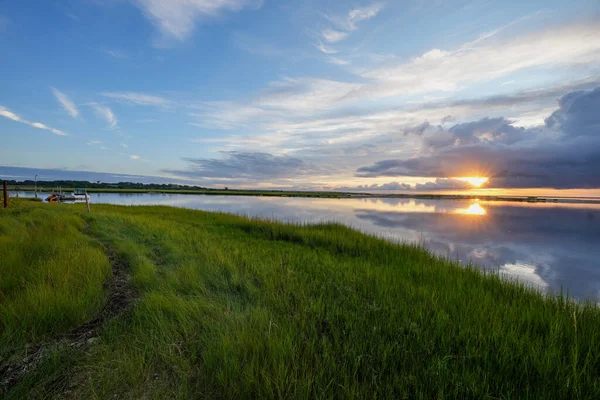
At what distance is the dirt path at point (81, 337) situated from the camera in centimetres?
245

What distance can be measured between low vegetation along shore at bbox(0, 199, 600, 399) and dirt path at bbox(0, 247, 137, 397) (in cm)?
2

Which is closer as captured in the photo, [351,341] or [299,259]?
[351,341]

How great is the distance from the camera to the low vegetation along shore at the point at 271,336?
235cm

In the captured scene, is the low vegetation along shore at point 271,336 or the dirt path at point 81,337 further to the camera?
the dirt path at point 81,337

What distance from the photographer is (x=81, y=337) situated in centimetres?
315

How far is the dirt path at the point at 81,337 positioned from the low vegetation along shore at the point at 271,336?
0.06ft

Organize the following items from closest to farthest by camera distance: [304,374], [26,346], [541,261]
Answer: [304,374] < [26,346] < [541,261]

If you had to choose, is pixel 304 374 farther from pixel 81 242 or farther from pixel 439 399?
pixel 81 242

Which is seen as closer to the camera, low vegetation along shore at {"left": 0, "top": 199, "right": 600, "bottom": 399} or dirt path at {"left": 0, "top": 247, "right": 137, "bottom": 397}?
low vegetation along shore at {"left": 0, "top": 199, "right": 600, "bottom": 399}

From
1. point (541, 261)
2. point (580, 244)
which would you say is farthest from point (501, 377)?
point (580, 244)

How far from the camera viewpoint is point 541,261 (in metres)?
10.6

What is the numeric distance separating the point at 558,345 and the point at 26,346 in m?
6.32

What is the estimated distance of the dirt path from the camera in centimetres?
245

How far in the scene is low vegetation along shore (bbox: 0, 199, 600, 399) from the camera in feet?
7.70
